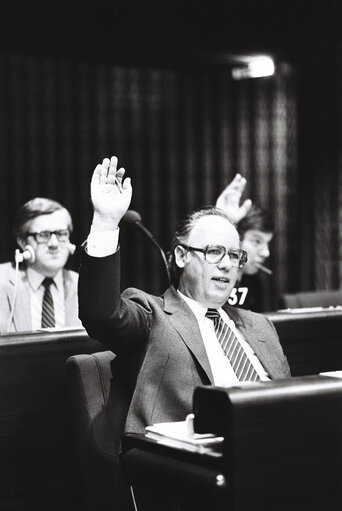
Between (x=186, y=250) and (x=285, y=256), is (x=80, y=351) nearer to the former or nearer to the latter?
(x=186, y=250)

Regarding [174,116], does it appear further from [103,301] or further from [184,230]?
[103,301]

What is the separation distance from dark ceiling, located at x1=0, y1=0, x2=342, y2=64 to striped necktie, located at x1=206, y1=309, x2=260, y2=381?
305 centimetres

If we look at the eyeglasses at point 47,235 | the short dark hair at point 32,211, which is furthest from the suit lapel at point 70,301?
the short dark hair at point 32,211

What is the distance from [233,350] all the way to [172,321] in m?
0.25

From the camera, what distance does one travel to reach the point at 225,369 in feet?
9.12

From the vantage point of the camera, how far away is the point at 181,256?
9.62ft

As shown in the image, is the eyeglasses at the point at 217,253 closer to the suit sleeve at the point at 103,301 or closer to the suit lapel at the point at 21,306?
the suit sleeve at the point at 103,301

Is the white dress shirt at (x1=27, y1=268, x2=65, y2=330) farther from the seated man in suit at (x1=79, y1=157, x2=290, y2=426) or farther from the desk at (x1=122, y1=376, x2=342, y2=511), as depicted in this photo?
the desk at (x1=122, y1=376, x2=342, y2=511)

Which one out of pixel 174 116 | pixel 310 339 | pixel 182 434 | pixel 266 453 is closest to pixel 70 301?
pixel 310 339

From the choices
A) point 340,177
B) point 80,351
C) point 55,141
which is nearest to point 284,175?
point 340,177

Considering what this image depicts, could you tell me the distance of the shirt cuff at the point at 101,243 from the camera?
2.43 metres

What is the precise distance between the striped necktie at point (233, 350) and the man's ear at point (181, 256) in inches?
7.0

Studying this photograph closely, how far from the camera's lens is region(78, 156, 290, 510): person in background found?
95.9 inches

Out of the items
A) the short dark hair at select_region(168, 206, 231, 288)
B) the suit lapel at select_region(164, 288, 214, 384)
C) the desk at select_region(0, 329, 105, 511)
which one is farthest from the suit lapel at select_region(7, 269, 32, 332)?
the suit lapel at select_region(164, 288, 214, 384)
